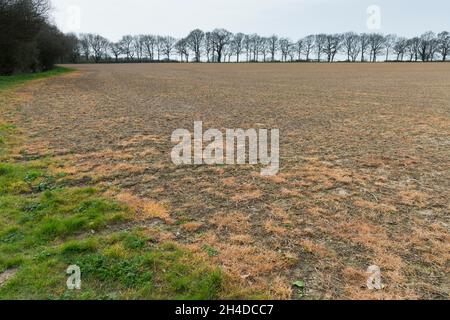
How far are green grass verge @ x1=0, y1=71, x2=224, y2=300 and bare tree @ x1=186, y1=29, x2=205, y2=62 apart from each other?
136m

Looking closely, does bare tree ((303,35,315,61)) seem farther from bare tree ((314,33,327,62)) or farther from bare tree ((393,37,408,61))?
bare tree ((393,37,408,61))

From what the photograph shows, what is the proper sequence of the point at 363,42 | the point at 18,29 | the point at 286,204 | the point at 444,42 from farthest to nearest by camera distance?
the point at 363,42 → the point at 444,42 → the point at 18,29 → the point at 286,204

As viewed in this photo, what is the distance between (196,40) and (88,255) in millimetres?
138369

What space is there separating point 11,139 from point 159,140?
482 cm

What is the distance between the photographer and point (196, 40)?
132 metres

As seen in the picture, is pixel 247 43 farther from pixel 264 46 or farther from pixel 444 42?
pixel 444 42

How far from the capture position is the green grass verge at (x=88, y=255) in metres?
3.59

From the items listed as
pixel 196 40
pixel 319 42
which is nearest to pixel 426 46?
pixel 319 42

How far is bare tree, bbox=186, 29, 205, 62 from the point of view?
433 feet

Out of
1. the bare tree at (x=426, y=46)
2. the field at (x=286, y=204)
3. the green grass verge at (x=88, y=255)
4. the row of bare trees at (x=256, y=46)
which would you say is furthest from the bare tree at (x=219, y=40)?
the green grass verge at (x=88, y=255)

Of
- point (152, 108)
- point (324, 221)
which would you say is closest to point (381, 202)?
point (324, 221)

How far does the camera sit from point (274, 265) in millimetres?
4066

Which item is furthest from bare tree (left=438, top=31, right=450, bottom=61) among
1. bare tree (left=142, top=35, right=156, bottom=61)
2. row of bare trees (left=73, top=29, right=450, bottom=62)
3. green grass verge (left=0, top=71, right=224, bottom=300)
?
green grass verge (left=0, top=71, right=224, bottom=300)

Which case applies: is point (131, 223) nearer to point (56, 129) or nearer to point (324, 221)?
point (324, 221)
